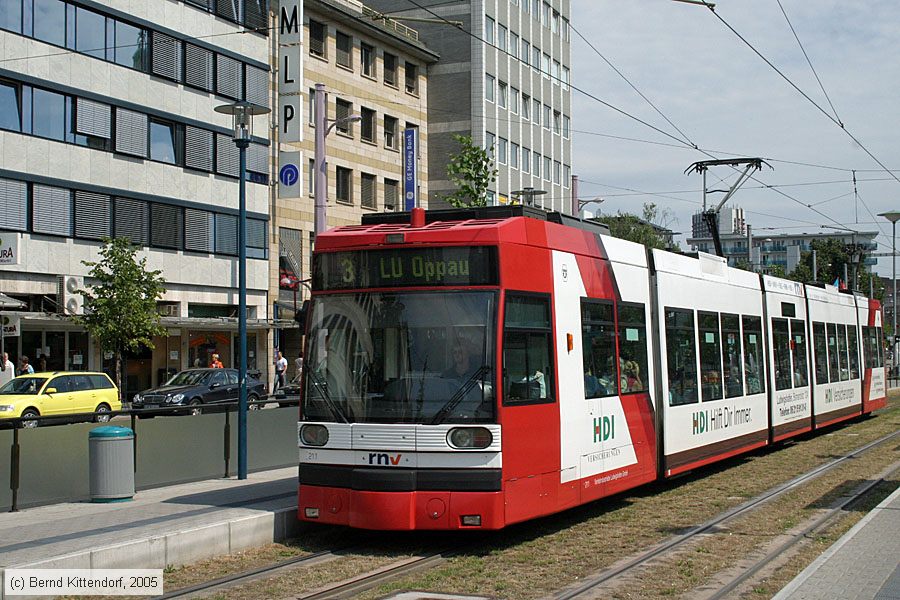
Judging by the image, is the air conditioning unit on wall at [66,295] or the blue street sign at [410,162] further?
the blue street sign at [410,162]

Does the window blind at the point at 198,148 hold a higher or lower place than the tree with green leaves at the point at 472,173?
higher

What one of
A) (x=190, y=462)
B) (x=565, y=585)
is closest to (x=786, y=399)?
(x=190, y=462)

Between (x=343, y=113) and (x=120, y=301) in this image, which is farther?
(x=343, y=113)

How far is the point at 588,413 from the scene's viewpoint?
11523 millimetres

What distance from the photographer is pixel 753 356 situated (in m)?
17.5

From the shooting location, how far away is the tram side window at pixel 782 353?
61.8ft

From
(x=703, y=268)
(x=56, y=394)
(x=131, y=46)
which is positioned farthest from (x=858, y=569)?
(x=131, y=46)

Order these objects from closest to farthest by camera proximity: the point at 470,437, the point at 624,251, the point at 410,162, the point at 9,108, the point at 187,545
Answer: the point at 187,545 < the point at 470,437 < the point at 624,251 < the point at 9,108 < the point at 410,162

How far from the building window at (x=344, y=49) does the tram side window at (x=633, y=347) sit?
3678 centimetres

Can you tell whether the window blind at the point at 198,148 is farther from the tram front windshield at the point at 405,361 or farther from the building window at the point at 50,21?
the tram front windshield at the point at 405,361

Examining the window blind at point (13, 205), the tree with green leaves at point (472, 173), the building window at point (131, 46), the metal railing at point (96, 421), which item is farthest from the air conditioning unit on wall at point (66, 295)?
the metal railing at point (96, 421)

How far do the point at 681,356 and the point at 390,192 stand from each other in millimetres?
38917

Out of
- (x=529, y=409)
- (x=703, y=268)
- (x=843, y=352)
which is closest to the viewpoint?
(x=529, y=409)

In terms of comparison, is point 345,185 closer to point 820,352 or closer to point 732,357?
point 820,352
